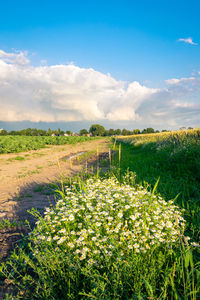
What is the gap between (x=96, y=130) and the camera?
14325 cm

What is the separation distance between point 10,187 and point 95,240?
A: 306 inches

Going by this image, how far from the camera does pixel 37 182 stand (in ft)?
30.2

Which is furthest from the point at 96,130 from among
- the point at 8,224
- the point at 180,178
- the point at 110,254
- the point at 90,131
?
the point at 110,254

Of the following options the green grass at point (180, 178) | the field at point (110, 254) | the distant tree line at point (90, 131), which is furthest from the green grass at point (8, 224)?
the distant tree line at point (90, 131)

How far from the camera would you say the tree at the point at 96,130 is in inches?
5512

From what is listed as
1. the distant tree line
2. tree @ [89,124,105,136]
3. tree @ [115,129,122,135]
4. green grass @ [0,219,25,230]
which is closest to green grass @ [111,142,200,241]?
green grass @ [0,219,25,230]

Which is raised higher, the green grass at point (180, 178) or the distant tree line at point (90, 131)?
the distant tree line at point (90, 131)

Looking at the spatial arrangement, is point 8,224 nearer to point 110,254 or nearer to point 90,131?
point 110,254

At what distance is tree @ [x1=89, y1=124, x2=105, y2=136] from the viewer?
140 meters

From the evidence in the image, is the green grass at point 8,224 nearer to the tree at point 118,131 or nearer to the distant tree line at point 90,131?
the distant tree line at point 90,131

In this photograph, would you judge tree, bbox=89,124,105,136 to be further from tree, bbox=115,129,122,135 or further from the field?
the field

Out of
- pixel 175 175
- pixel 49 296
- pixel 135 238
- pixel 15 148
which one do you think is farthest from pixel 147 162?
pixel 15 148

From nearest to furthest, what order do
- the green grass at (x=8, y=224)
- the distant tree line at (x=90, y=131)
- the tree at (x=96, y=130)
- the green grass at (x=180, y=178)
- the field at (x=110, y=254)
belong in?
the field at (x=110, y=254), the green grass at (x=8, y=224), the green grass at (x=180, y=178), the distant tree line at (x=90, y=131), the tree at (x=96, y=130)

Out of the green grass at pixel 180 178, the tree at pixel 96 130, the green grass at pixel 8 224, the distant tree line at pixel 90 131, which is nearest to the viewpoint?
the green grass at pixel 8 224
